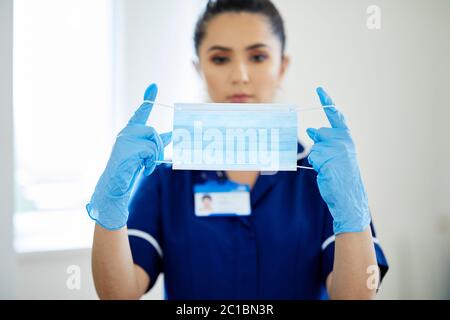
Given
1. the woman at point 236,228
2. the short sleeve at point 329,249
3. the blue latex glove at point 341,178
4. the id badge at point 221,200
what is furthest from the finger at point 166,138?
the short sleeve at point 329,249

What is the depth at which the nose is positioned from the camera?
0.90 metres

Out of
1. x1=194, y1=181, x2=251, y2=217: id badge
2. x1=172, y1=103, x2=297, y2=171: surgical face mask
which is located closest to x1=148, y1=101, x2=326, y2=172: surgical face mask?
x1=172, y1=103, x2=297, y2=171: surgical face mask

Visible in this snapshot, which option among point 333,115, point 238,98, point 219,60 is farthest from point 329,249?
point 219,60

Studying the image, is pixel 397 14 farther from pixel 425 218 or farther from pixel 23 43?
pixel 23 43

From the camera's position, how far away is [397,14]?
871 mm

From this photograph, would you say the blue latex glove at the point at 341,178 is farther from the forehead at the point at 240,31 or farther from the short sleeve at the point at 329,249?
the forehead at the point at 240,31

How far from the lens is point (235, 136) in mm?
709

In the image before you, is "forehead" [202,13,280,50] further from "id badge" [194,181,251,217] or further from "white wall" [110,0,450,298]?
"id badge" [194,181,251,217]

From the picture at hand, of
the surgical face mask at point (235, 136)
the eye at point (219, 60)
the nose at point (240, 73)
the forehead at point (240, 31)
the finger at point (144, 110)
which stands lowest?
the surgical face mask at point (235, 136)

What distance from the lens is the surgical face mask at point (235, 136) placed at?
0.71 m

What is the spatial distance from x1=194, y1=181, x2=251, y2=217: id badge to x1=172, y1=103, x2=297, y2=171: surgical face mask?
215 millimetres

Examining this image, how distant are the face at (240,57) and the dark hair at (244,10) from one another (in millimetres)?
14

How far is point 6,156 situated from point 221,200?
503 millimetres
